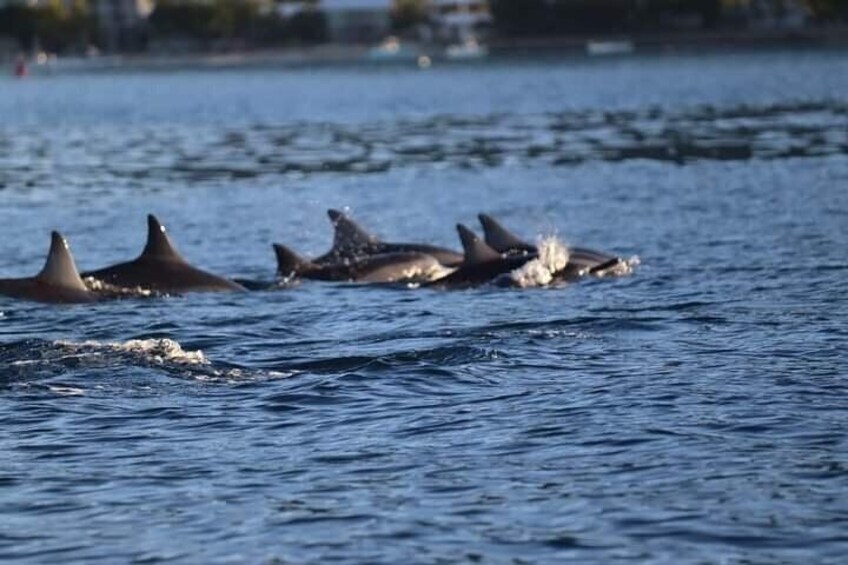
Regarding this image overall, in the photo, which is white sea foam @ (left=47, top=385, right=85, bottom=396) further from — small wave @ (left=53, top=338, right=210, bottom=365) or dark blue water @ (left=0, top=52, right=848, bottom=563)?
small wave @ (left=53, top=338, right=210, bottom=365)

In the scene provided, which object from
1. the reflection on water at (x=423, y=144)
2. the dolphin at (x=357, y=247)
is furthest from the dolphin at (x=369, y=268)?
the reflection on water at (x=423, y=144)

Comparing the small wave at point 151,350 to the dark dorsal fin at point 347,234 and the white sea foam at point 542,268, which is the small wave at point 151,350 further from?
the dark dorsal fin at point 347,234

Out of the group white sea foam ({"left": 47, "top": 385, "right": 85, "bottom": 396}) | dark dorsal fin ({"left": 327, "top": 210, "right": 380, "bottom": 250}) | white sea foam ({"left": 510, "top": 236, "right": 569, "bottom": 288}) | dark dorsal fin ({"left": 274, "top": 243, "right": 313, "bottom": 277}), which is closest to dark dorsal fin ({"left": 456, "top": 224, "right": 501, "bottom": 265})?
white sea foam ({"left": 510, "top": 236, "right": 569, "bottom": 288})

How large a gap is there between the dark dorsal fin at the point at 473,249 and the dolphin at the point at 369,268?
2.69 feet

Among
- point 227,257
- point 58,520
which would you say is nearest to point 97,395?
point 58,520

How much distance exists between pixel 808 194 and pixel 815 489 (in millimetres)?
27881

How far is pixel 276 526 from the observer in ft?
55.2

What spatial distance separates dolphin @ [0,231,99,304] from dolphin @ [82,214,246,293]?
0.82 meters

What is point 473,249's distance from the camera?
Answer: 3122 cm

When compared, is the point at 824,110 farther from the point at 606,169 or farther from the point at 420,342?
the point at 420,342

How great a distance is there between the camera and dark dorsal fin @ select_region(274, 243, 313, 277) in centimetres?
3288

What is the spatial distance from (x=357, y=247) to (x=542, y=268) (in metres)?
4.36

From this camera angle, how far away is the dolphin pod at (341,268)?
29594 millimetres

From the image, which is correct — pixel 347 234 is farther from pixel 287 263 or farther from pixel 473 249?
pixel 473 249
